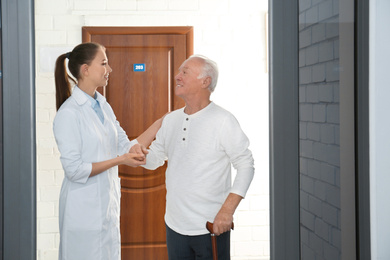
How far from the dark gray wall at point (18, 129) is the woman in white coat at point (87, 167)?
851 mm

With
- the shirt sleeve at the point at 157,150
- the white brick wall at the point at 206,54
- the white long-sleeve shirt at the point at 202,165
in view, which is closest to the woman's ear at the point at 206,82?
the white long-sleeve shirt at the point at 202,165

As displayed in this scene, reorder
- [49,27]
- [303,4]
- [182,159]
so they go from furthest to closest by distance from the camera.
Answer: [49,27] < [182,159] < [303,4]

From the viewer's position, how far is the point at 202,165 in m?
1.80

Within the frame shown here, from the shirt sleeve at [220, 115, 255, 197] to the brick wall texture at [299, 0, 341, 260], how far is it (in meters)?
0.62

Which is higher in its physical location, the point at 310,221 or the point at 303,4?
the point at 303,4

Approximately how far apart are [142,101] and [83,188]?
1.28 meters

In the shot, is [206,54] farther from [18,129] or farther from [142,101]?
[18,129]

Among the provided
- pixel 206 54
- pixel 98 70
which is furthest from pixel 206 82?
pixel 206 54

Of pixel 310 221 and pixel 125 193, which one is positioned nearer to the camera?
pixel 310 221

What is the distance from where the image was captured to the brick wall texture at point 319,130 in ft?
3.37

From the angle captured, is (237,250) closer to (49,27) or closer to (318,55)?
(49,27)

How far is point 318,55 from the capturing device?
1.06m

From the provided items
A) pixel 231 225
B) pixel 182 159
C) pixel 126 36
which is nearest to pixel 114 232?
pixel 182 159

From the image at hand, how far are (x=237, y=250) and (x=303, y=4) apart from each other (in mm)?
2296
